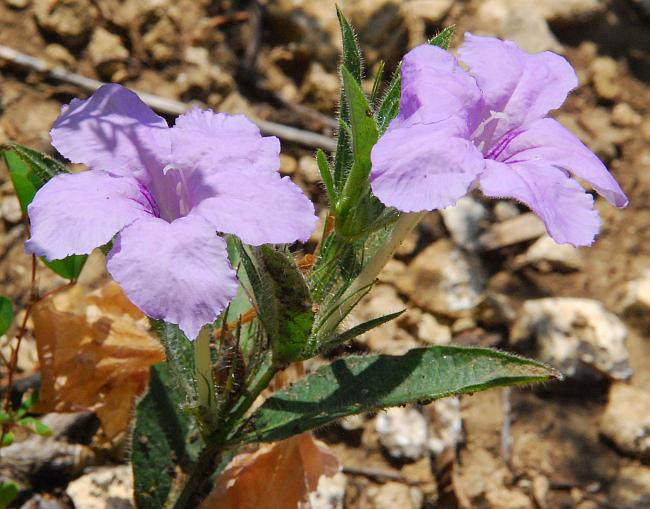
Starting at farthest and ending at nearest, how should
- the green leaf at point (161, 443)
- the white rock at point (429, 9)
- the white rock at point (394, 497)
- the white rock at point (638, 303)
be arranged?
the white rock at point (429, 9), the white rock at point (638, 303), the white rock at point (394, 497), the green leaf at point (161, 443)

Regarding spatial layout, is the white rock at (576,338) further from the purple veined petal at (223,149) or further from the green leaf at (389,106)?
the purple veined petal at (223,149)

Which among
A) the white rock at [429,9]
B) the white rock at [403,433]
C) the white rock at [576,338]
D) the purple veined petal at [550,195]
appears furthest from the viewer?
the white rock at [429,9]

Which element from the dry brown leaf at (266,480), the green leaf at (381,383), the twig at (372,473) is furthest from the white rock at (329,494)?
the green leaf at (381,383)

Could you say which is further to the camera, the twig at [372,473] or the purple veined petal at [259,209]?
→ the twig at [372,473]

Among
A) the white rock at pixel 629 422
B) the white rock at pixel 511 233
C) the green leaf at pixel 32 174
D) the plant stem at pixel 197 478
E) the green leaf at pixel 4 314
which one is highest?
the green leaf at pixel 32 174

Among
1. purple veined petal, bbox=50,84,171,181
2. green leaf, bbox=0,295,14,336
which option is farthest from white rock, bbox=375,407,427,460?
purple veined petal, bbox=50,84,171,181

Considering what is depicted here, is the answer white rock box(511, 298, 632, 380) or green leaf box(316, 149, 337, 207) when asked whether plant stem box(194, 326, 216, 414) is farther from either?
white rock box(511, 298, 632, 380)

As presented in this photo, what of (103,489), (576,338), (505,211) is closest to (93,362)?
(103,489)
